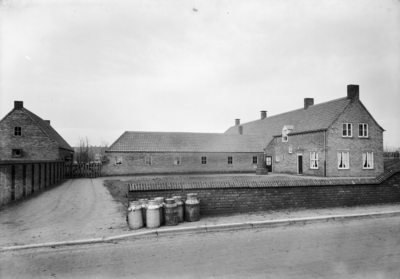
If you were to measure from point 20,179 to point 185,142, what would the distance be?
23612 mm

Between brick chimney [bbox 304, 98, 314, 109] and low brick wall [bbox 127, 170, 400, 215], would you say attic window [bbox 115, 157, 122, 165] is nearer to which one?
low brick wall [bbox 127, 170, 400, 215]

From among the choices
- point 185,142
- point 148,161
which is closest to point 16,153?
point 148,161

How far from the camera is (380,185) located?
37.8 ft

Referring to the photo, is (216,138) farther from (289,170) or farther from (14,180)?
(14,180)

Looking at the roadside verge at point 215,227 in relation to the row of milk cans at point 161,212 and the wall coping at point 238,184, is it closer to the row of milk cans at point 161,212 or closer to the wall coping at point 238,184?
the row of milk cans at point 161,212

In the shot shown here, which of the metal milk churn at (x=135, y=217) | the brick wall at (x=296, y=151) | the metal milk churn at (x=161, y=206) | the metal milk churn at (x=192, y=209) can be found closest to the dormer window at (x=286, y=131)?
the brick wall at (x=296, y=151)

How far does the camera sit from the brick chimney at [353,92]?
28.8m

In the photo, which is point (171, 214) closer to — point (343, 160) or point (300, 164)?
point (343, 160)

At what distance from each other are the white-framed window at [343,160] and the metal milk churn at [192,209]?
23531mm

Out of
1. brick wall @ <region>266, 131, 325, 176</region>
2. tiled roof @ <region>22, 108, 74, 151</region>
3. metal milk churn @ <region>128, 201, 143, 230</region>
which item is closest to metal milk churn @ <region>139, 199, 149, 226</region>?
→ metal milk churn @ <region>128, 201, 143, 230</region>

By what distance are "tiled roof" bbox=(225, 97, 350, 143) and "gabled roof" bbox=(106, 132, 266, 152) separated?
268cm

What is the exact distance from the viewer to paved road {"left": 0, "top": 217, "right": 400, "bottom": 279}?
5195mm

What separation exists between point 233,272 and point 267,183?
216 inches

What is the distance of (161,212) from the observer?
27.9 feet
